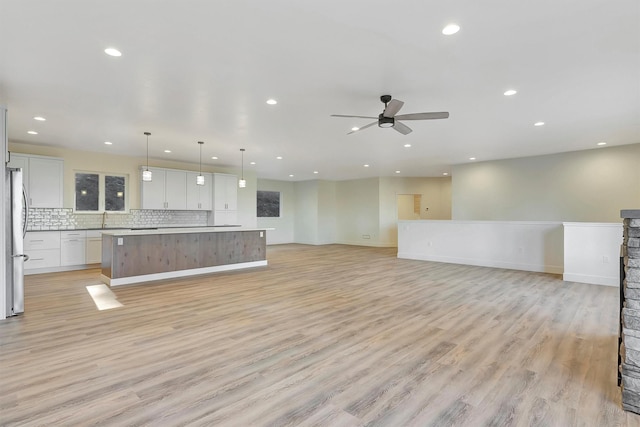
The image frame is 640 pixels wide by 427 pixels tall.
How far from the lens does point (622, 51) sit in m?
2.85

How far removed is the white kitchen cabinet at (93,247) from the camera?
702 cm

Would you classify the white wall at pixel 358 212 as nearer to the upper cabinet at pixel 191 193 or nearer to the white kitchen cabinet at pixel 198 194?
the upper cabinet at pixel 191 193

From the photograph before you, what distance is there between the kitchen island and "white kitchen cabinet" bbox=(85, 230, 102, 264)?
4.93ft

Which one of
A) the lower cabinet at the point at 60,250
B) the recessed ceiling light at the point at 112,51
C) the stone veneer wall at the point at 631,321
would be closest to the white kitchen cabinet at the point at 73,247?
the lower cabinet at the point at 60,250

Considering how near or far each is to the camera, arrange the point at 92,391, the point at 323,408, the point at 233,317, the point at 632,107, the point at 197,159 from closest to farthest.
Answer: the point at 323,408 < the point at 92,391 < the point at 233,317 < the point at 632,107 < the point at 197,159

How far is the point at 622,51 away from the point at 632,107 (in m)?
2.14

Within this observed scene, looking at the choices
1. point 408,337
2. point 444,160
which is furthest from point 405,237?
point 408,337

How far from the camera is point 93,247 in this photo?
7090 mm

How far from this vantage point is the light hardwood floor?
1987 mm

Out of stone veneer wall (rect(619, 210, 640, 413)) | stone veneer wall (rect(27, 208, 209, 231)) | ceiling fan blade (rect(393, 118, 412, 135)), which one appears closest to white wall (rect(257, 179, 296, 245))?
stone veneer wall (rect(27, 208, 209, 231))

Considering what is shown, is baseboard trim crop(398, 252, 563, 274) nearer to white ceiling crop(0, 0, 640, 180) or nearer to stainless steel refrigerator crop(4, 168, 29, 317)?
white ceiling crop(0, 0, 640, 180)

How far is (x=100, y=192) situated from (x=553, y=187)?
10.9m

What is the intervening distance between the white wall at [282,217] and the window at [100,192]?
5.20 meters

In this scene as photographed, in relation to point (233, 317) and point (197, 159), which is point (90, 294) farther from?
point (197, 159)
